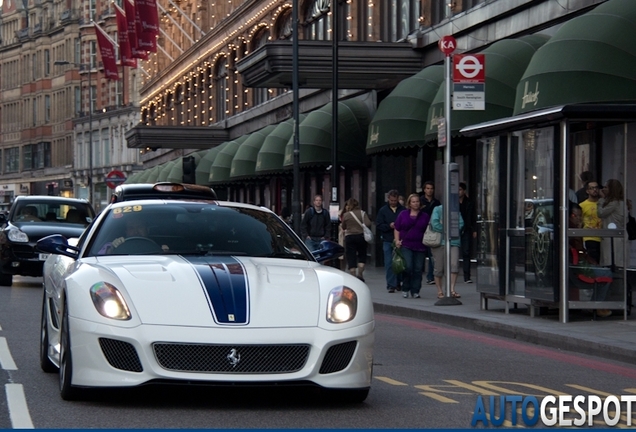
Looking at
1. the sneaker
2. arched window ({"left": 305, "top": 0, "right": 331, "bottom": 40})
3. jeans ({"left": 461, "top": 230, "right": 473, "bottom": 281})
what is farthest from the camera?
arched window ({"left": 305, "top": 0, "right": 331, "bottom": 40})

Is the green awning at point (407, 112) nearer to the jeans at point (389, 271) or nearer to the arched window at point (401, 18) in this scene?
the arched window at point (401, 18)

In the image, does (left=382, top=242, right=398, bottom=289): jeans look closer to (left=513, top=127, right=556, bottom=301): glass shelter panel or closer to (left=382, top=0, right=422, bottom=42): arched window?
(left=513, top=127, right=556, bottom=301): glass shelter panel

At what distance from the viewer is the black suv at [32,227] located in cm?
2336

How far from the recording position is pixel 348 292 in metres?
8.35

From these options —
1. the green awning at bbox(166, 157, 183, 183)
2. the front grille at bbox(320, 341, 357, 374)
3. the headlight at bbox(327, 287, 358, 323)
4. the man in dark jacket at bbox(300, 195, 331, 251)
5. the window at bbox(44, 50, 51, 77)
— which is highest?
the window at bbox(44, 50, 51, 77)

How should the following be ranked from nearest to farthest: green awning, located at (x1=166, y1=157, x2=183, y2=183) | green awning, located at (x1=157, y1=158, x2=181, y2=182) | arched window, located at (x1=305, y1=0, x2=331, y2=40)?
arched window, located at (x1=305, y1=0, x2=331, y2=40) → green awning, located at (x1=166, y1=157, x2=183, y2=183) → green awning, located at (x1=157, y1=158, x2=181, y2=182)

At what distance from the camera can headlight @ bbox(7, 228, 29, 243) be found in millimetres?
23434

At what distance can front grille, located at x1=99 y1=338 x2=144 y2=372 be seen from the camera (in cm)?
771

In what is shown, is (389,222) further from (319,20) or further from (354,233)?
(319,20)

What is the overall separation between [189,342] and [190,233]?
5.97ft

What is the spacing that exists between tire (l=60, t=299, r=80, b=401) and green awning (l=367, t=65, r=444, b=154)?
19.8 meters

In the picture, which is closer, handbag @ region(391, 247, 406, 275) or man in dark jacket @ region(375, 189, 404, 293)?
handbag @ region(391, 247, 406, 275)

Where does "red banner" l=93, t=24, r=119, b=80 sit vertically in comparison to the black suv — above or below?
above

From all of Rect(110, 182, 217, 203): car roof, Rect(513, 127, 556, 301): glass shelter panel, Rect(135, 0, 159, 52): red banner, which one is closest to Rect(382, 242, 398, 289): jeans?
Rect(110, 182, 217, 203): car roof
